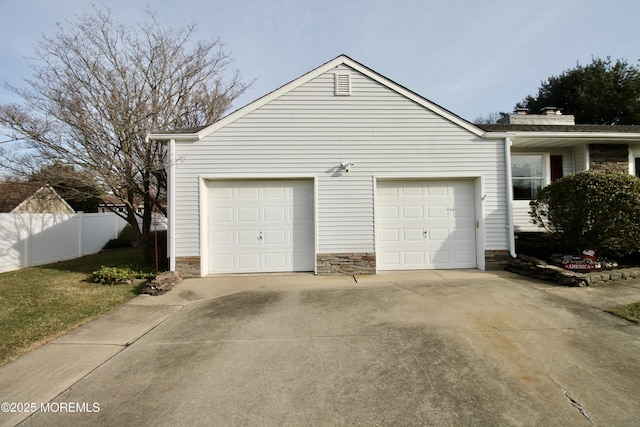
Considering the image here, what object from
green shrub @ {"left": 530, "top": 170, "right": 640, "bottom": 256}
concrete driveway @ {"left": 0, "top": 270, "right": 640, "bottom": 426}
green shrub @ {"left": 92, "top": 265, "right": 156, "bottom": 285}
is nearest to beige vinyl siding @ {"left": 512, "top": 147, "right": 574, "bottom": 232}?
green shrub @ {"left": 530, "top": 170, "right": 640, "bottom": 256}

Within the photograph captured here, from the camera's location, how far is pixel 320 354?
3.74m

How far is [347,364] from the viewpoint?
11.4 feet

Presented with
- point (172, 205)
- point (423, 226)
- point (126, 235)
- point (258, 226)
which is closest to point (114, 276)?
point (172, 205)

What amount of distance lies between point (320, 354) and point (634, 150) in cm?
1199

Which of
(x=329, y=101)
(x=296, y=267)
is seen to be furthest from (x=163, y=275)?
(x=329, y=101)

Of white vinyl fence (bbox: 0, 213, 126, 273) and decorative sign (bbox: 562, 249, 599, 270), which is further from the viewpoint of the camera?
white vinyl fence (bbox: 0, 213, 126, 273)

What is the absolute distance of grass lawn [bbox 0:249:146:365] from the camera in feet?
14.5

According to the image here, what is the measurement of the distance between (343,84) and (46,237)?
11.7m

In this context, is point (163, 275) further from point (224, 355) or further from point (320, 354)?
point (320, 354)

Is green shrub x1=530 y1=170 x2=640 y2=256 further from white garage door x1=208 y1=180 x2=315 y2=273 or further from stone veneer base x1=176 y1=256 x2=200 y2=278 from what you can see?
stone veneer base x1=176 y1=256 x2=200 y2=278

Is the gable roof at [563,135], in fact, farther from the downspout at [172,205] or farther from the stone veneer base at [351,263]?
the downspout at [172,205]

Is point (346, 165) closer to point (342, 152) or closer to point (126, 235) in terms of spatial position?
point (342, 152)

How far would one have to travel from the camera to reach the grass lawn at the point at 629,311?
4537 mm

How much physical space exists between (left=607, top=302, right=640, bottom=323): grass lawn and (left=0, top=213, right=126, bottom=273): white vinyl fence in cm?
1507
